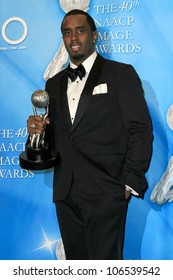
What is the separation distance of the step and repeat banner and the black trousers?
463 mm

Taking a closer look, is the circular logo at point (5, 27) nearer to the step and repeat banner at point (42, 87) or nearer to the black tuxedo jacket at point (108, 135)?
the step and repeat banner at point (42, 87)

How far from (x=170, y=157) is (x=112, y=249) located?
0.74 m

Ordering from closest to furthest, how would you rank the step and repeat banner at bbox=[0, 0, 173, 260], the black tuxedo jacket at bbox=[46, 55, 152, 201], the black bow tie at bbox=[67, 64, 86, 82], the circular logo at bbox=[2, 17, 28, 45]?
the black tuxedo jacket at bbox=[46, 55, 152, 201] < the black bow tie at bbox=[67, 64, 86, 82] < the step and repeat banner at bbox=[0, 0, 173, 260] < the circular logo at bbox=[2, 17, 28, 45]

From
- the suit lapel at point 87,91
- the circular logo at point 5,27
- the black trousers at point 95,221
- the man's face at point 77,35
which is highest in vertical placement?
the circular logo at point 5,27

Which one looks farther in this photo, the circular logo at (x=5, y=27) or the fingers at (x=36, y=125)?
the circular logo at (x=5, y=27)

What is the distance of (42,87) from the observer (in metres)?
2.74

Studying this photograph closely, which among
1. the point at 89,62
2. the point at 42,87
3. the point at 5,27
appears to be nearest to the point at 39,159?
the point at 89,62

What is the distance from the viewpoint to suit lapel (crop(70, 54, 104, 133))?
2.15m

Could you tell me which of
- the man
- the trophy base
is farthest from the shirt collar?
the trophy base

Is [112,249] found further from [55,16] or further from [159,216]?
[55,16]

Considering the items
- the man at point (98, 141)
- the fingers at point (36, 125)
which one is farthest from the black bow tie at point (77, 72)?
the fingers at point (36, 125)

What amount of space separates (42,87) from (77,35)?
0.68 metres

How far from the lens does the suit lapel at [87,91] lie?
2.15 meters

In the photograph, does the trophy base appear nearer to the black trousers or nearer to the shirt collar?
the black trousers
